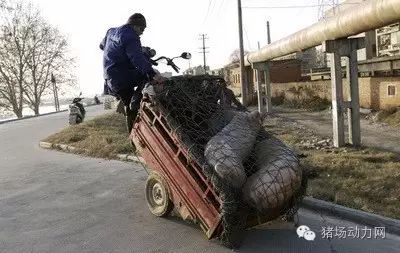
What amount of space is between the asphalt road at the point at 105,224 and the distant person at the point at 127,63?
56.7 inches

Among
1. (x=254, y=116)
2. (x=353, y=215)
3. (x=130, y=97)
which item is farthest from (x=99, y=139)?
(x=353, y=215)

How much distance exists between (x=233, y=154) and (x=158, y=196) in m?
1.62

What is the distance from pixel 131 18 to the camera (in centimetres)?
635

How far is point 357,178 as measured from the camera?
6.93 metres

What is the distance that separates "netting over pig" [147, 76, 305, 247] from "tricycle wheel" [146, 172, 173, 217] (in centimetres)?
72

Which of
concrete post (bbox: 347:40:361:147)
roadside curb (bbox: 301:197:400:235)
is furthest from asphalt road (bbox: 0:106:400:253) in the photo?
concrete post (bbox: 347:40:361:147)

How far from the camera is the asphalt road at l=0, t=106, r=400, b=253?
4.82 metres

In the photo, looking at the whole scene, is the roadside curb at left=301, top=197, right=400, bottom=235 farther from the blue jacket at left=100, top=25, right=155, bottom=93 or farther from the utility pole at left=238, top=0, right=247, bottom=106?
the utility pole at left=238, top=0, right=247, bottom=106

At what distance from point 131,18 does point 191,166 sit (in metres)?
2.53

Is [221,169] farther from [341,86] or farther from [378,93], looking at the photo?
[378,93]

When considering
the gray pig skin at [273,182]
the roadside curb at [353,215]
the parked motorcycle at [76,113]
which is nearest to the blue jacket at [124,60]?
the gray pig skin at [273,182]

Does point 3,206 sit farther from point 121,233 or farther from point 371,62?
point 371,62

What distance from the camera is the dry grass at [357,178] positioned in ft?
19.2

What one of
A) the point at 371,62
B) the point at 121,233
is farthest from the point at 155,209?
the point at 371,62
